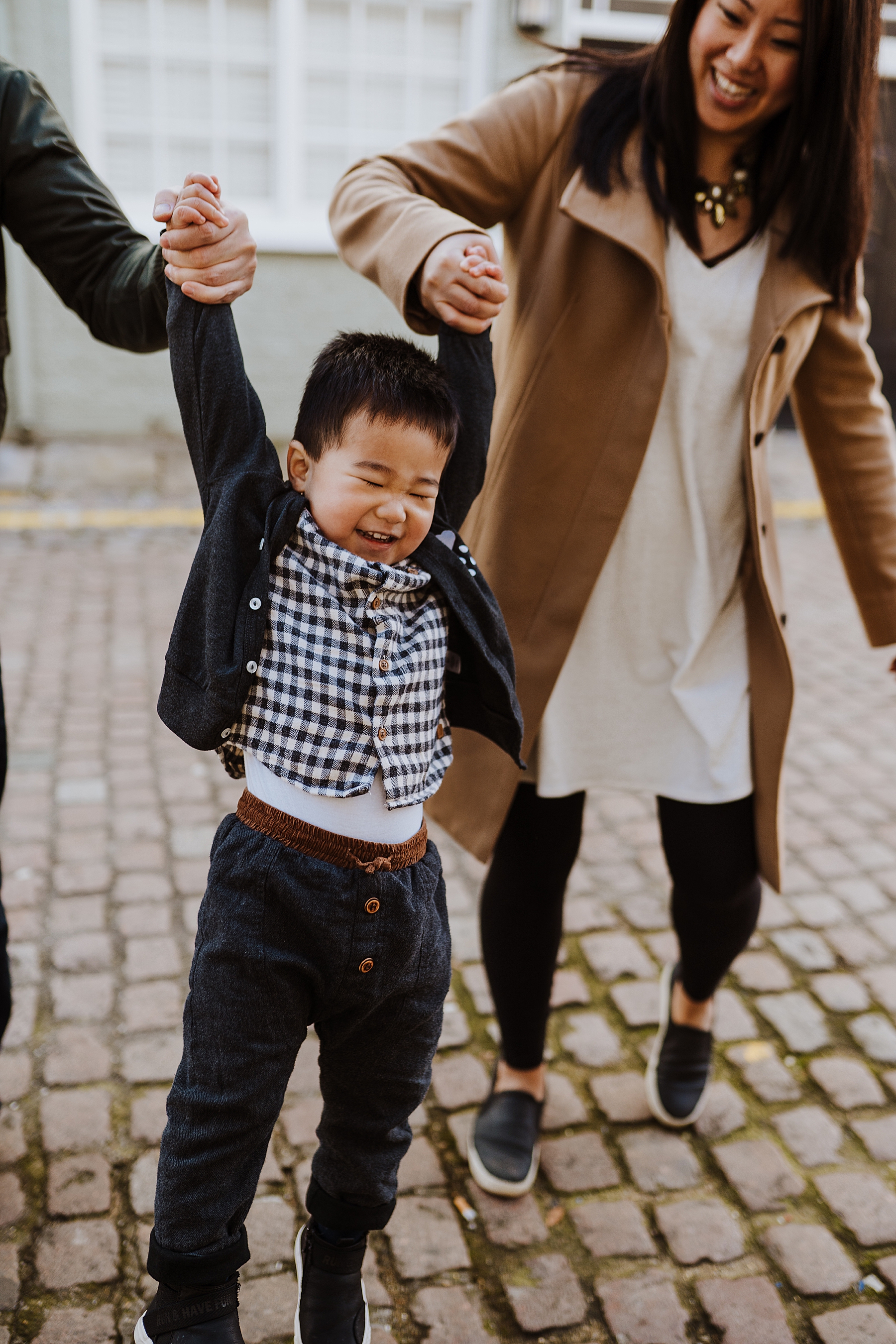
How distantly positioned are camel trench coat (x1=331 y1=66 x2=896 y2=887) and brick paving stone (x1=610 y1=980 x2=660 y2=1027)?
765 mm

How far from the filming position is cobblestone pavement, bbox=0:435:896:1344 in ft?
6.48

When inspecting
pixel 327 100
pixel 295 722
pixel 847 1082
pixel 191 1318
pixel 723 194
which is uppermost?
pixel 723 194

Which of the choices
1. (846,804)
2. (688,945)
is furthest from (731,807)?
(846,804)

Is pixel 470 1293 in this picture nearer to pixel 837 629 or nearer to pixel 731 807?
pixel 731 807

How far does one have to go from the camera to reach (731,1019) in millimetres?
2770

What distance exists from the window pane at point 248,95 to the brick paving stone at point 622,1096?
6.89 m

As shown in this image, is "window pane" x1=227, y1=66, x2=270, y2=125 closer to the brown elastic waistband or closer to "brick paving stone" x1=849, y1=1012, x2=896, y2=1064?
"brick paving stone" x1=849, y1=1012, x2=896, y2=1064

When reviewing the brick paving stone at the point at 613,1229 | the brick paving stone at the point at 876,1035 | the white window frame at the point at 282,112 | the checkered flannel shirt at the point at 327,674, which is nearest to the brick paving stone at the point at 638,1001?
the brick paving stone at the point at 876,1035

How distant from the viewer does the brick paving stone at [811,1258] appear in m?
2.04

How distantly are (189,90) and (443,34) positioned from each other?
67.1 inches

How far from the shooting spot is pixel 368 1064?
1567 mm

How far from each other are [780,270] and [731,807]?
37.9 inches

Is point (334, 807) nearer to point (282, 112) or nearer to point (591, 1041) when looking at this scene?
point (591, 1041)

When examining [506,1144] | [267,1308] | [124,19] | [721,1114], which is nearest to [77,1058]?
[267,1308]
